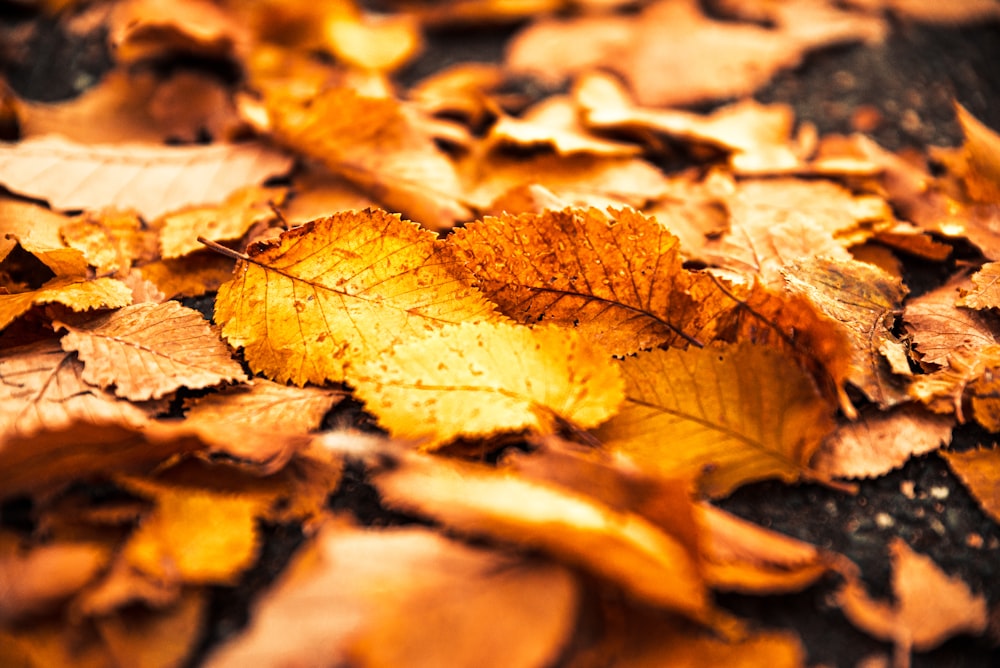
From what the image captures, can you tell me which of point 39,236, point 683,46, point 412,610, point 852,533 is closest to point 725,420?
point 852,533

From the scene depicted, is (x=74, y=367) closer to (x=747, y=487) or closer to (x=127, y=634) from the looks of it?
(x=127, y=634)

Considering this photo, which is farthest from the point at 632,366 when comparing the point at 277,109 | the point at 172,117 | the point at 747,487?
the point at 172,117

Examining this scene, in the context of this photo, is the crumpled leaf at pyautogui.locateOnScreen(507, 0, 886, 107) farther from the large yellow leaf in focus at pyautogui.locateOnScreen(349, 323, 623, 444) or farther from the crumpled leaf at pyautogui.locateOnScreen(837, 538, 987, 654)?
the crumpled leaf at pyautogui.locateOnScreen(837, 538, 987, 654)

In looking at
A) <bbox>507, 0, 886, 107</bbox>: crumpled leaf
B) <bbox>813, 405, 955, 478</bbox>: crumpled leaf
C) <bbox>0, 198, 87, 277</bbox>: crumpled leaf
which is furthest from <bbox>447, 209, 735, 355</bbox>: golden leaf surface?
<bbox>507, 0, 886, 107</bbox>: crumpled leaf

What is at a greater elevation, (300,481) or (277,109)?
(277,109)

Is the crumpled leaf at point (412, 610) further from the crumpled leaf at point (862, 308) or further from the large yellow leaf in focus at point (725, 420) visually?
the crumpled leaf at point (862, 308)
